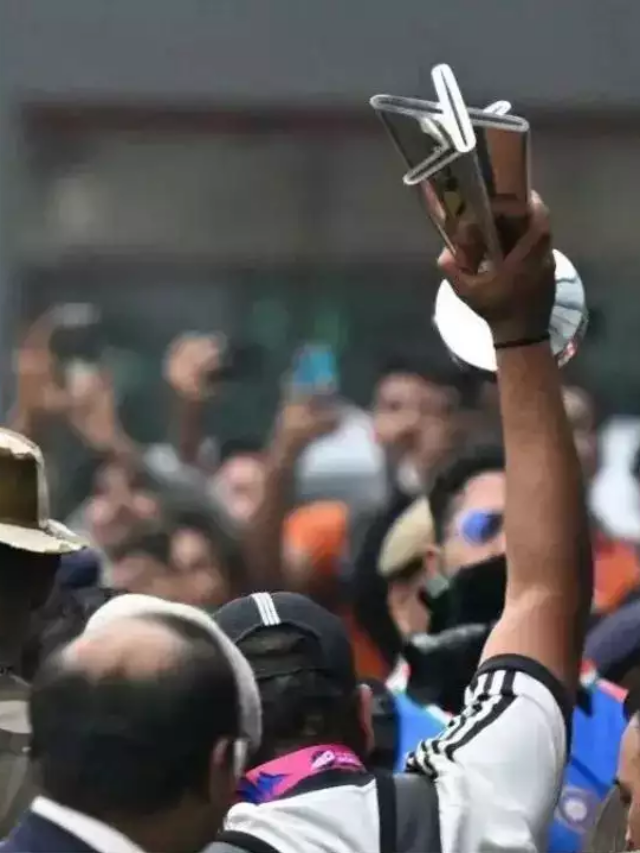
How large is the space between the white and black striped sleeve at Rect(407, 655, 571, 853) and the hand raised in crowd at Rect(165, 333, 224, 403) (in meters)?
3.71

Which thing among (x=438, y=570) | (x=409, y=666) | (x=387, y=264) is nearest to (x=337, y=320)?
(x=387, y=264)

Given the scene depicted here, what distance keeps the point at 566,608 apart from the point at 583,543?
57 mm

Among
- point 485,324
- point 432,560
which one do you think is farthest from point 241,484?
point 485,324

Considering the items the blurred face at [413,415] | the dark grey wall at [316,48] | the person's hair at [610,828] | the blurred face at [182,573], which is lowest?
the blurred face at [182,573]

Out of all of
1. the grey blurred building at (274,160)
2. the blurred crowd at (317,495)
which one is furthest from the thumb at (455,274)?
the grey blurred building at (274,160)

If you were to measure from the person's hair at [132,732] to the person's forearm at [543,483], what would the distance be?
328 mm

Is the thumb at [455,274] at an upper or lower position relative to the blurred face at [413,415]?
upper

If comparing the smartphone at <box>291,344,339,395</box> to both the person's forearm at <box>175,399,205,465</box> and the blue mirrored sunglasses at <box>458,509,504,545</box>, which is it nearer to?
the person's forearm at <box>175,399,205,465</box>

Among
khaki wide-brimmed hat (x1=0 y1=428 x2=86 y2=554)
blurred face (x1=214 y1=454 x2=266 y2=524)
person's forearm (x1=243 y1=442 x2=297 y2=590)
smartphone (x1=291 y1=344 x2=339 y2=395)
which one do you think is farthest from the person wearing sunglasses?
smartphone (x1=291 y1=344 x2=339 y2=395)

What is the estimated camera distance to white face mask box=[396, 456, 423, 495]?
178 inches

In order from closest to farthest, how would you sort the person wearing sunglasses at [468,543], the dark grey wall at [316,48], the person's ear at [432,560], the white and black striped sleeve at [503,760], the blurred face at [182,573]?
the white and black striped sleeve at [503,760] < the person wearing sunglasses at [468,543] < the person's ear at [432,560] < the blurred face at [182,573] < the dark grey wall at [316,48]

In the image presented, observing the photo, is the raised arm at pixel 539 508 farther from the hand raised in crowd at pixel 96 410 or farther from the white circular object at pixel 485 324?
the hand raised in crowd at pixel 96 410

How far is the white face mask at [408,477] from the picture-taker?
4.51 meters

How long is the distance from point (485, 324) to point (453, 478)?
2.06 m
